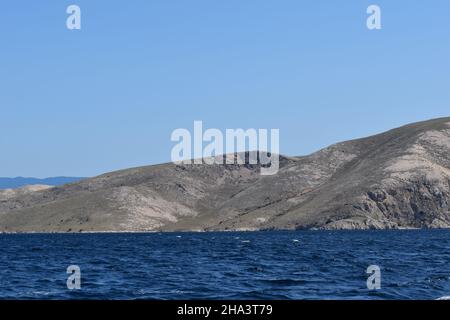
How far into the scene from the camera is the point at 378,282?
2050 inches

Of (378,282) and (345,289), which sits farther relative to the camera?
(378,282)

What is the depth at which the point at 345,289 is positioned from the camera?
4838 centimetres

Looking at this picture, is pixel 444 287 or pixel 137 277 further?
pixel 137 277

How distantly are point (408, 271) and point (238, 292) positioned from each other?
23.6 m

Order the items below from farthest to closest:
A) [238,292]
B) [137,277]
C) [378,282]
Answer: [137,277] → [378,282] → [238,292]
